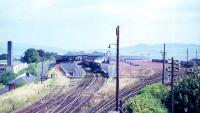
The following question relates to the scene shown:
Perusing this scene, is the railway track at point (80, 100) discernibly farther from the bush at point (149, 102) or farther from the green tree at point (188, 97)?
the green tree at point (188, 97)

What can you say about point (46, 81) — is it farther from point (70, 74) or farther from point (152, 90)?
point (152, 90)

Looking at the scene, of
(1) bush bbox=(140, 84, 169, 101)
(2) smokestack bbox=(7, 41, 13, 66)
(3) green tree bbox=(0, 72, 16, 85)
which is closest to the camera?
(1) bush bbox=(140, 84, 169, 101)

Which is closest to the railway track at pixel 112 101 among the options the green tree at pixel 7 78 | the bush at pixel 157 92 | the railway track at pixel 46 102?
the railway track at pixel 46 102

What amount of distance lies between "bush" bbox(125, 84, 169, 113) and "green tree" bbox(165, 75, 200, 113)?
4.46 ft

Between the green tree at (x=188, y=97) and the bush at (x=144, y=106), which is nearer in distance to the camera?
the bush at (x=144, y=106)

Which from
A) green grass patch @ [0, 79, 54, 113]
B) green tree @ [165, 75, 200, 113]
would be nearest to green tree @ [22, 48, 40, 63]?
green grass patch @ [0, 79, 54, 113]

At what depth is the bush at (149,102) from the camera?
2881 cm

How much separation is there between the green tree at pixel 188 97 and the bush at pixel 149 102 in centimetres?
136

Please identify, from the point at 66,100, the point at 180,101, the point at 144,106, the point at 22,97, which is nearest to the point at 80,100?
the point at 66,100

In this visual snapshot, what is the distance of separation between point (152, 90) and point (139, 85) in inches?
756

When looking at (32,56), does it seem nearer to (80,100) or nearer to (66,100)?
(66,100)

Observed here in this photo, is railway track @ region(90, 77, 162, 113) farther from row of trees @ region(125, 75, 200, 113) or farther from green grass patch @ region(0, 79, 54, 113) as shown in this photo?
green grass patch @ region(0, 79, 54, 113)

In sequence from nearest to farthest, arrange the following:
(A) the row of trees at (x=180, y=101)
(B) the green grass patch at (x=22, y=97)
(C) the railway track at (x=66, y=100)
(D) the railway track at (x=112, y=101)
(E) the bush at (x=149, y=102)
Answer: (E) the bush at (x=149, y=102) < (A) the row of trees at (x=180, y=101) < (D) the railway track at (x=112, y=101) < (C) the railway track at (x=66, y=100) < (B) the green grass patch at (x=22, y=97)

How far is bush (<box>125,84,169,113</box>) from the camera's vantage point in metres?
28.8
